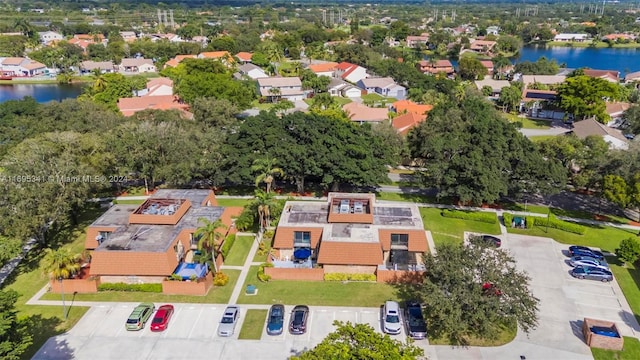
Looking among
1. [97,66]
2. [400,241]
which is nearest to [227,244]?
[400,241]

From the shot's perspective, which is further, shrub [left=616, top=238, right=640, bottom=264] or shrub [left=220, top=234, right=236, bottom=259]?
shrub [left=220, top=234, right=236, bottom=259]

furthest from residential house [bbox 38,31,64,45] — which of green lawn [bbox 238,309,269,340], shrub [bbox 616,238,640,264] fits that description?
shrub [bbox 616,238,640,264]

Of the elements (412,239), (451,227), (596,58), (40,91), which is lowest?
(451,227)

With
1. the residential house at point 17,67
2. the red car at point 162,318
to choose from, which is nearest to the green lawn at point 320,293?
the red car at point 162,318

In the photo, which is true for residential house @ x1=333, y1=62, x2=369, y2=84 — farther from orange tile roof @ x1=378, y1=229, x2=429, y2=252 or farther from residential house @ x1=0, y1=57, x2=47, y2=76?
residential house @ x1=0, y1=57, x2=47, y2=76

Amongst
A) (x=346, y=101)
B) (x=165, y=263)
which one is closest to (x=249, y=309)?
(x=165, y=263)

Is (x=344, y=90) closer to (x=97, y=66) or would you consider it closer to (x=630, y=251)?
(x=630, y=251)

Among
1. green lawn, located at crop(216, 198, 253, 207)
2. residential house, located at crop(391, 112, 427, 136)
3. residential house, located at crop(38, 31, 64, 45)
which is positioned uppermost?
residential house, located at crop(38, 31, 64, 45)
